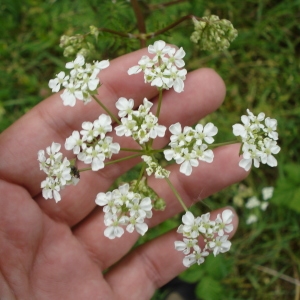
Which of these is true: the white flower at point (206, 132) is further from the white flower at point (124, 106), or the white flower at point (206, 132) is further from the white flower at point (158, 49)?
the white flower at point (158, 49)

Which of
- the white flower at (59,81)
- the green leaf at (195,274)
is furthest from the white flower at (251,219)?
the white flower at (59,81)

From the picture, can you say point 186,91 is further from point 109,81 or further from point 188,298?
point 188,298

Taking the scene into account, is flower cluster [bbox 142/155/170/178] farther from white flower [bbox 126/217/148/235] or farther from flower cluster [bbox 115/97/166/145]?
white flower [bbox 126/217/148/235]

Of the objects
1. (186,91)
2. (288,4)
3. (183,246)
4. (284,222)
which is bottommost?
(284,222)

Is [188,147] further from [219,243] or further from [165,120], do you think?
[165,120]

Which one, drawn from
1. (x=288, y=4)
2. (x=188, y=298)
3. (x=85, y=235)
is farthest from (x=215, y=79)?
(x=188, y=298)

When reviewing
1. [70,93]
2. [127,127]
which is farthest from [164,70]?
[70,93]
